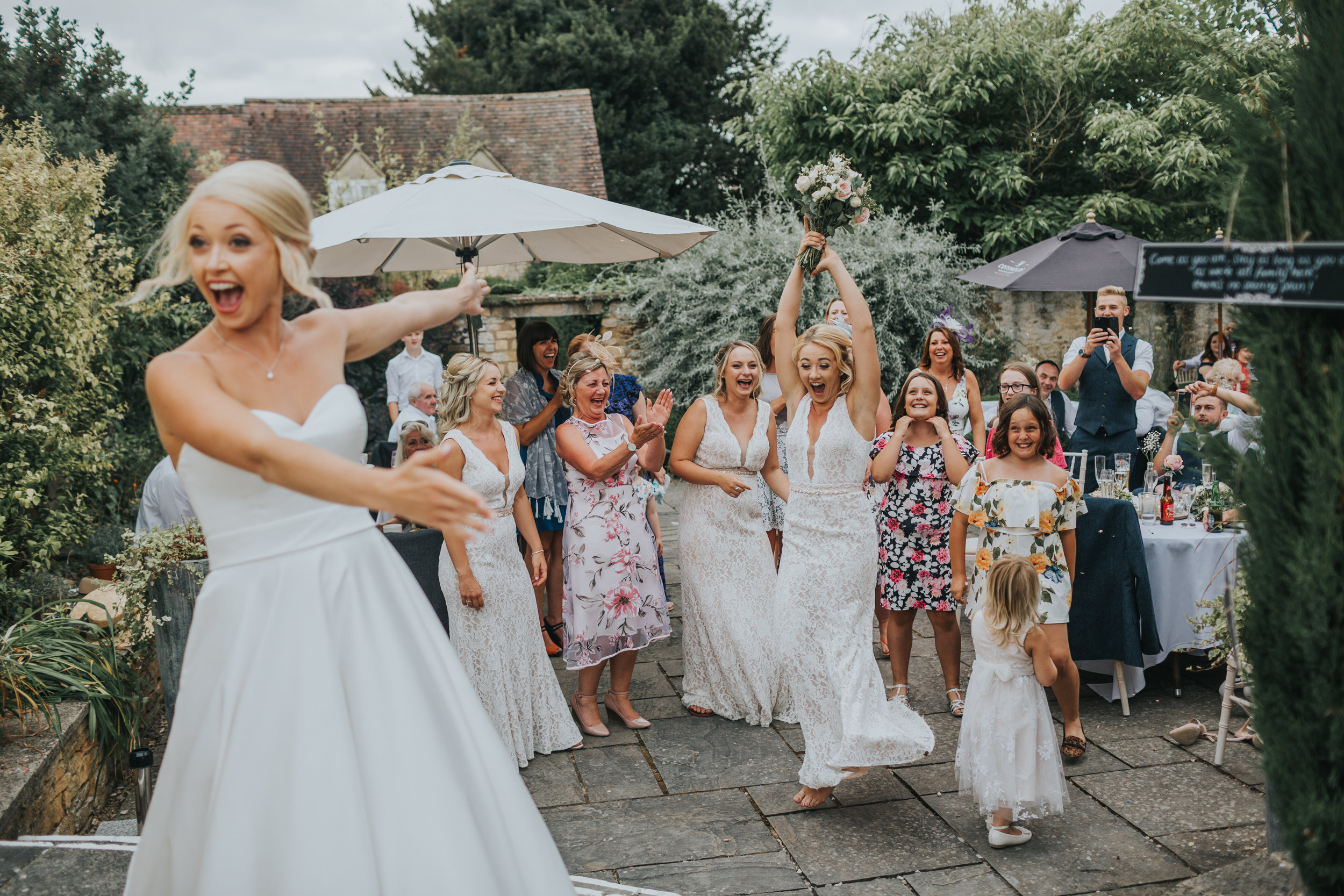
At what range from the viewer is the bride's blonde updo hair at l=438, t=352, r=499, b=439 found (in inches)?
170

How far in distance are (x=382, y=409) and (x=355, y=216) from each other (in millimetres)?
8999

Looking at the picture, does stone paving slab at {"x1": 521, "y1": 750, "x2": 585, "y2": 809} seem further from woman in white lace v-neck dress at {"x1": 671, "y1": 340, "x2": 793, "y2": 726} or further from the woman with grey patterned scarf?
the woman with grey patterned scarf

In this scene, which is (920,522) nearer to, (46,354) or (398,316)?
(398,316)

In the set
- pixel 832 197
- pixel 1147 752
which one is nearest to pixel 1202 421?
pixel 1147 752

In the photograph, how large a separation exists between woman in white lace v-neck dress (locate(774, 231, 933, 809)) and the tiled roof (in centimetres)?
1966

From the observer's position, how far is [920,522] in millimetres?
4902

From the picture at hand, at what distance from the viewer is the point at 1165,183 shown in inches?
580

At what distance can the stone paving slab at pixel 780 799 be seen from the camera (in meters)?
3.79

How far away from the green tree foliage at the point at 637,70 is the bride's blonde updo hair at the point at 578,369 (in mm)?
22563

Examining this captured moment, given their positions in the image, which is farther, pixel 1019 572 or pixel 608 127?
pixel 608 127

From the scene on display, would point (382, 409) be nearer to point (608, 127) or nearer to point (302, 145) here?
point (302, 145)

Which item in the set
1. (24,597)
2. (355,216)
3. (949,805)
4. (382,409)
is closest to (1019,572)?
(949,805)

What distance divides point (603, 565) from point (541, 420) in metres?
1.27

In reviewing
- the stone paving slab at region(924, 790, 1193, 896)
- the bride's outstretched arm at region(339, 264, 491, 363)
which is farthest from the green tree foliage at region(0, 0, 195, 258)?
the stone paving slab at region(924, 790, 1193, 896)
